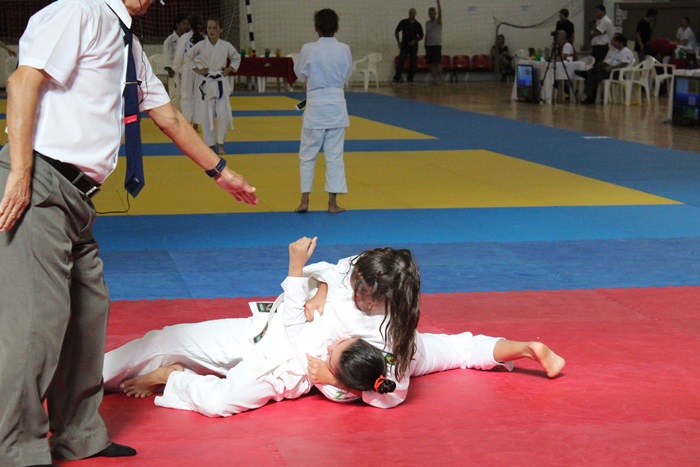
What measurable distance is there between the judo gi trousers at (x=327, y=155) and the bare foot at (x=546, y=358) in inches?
179

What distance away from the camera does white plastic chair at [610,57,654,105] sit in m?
20.0

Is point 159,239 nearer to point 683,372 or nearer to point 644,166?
point 683,372

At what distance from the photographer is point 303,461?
3381 mm

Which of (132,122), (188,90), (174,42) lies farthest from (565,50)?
(132,122)

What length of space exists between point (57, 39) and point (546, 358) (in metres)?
2.41

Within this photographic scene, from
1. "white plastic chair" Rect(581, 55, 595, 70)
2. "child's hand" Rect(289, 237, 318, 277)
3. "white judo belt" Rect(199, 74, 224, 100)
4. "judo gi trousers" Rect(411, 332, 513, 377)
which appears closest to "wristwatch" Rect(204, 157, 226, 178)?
"child's hand" Rect(289, 237, 318, 277)

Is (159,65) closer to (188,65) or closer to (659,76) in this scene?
(188,65)

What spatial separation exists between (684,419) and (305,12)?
2422cm

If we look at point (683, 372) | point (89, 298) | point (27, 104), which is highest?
point (27, 104)

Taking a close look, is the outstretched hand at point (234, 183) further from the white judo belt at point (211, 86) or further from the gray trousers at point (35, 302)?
the white judo belt at point (211, 86)

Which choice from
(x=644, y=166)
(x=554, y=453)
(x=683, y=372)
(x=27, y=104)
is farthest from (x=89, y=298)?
(x=644, y=166)

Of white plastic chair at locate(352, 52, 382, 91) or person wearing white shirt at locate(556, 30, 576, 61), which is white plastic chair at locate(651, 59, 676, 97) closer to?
person wearing white shirt at locate(556, 30, 576, 61)

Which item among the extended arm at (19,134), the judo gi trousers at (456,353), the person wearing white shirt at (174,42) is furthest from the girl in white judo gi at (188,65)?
the extended arm at (19,134)

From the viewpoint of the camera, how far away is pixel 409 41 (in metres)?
26.5
